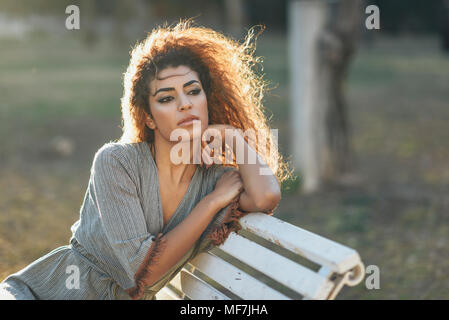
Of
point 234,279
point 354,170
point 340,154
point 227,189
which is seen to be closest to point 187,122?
point 227,189

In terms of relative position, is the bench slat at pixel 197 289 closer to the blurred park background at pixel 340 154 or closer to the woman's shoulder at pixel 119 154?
the woman's shoulder at pixel 119 154

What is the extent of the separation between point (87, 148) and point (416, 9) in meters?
22.2

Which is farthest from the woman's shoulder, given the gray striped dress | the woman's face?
the woman's face

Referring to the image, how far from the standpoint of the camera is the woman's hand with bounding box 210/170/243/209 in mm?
2307

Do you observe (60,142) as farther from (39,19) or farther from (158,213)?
(39,19)

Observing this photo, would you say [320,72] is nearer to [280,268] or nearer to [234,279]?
[234,279]

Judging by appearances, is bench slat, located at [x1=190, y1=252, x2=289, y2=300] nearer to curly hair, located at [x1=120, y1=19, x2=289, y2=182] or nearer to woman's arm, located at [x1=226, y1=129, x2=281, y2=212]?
woman's arm, located at [x1=226, y1=129, x2=281, y2=212]

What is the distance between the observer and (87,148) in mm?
8883

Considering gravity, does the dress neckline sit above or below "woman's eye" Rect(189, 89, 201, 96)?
below

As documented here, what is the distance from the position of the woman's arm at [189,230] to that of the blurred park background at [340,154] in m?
0.46

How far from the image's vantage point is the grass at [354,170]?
15.9 feet

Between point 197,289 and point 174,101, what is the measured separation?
0.84m
